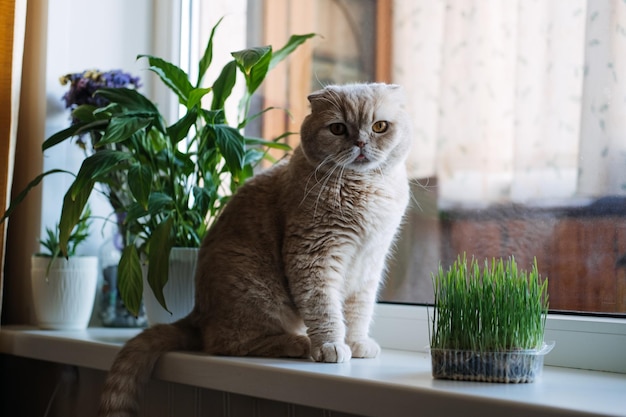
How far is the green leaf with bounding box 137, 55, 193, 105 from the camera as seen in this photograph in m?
1.57

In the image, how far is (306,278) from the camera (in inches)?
50.5

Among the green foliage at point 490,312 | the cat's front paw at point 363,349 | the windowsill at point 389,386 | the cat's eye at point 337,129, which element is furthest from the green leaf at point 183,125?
the green foliage at point 490,312

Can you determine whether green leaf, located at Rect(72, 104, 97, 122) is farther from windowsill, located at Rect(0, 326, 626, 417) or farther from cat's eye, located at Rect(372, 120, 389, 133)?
cat's eye, located at Rect(372, 120, 389, 133)

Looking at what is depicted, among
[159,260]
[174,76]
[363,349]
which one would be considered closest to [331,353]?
[363,349]

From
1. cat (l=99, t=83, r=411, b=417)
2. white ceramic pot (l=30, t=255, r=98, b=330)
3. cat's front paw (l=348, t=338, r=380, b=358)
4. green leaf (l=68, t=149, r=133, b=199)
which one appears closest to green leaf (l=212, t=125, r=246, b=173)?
cat (l=99, t=83, r=411, b=417)

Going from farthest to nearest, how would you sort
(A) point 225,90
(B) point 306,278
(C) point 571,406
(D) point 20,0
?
(D) point 20,0, (A) point 225,90, (B) point 306,278, (C) point 571,406

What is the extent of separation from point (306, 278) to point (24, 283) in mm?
1043

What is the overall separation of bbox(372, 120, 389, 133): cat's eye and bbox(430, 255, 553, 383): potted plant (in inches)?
13.6

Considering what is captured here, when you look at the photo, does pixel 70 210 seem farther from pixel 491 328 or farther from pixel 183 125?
pixel 491 328

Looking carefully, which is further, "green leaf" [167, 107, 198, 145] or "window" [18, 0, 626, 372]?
"green leaf" [167, 107, 198, 145]

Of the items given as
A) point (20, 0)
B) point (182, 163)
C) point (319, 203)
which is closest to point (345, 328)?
point (319, 203)

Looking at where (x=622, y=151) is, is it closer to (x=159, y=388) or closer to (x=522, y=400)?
(x=522, y=400)

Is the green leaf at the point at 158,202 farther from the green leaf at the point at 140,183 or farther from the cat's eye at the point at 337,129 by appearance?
the cat's eye at the point at 337,129

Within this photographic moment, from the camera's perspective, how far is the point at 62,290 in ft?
5.85
